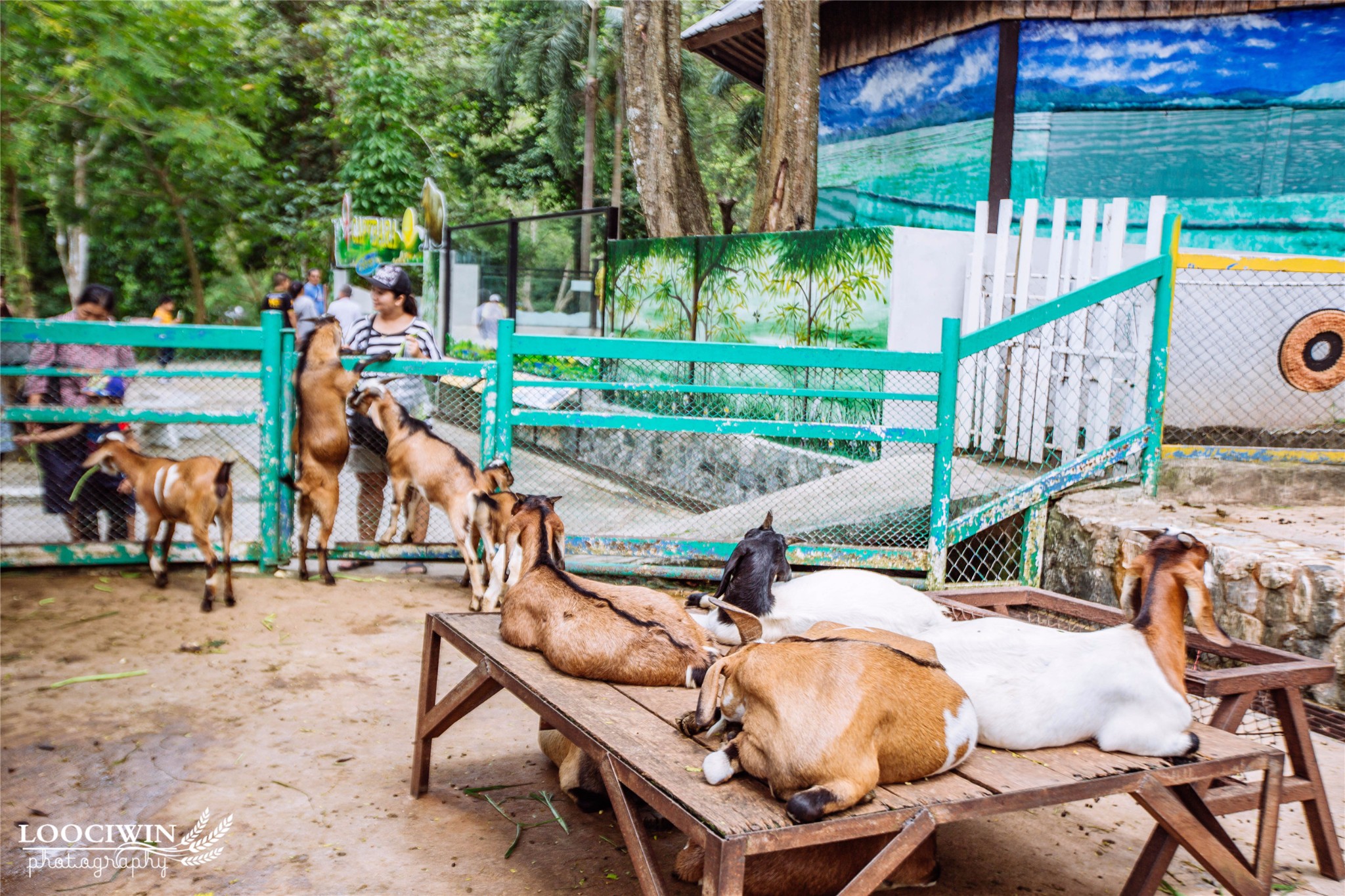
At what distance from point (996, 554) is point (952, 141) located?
709 cm

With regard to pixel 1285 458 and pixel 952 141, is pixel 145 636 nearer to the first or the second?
pixel 1285 458

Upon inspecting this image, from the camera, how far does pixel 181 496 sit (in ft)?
18.6

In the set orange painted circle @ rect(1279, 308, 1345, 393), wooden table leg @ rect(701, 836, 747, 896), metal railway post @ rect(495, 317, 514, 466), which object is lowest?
wooden table leg @ rect(701, 836, 747, 896)

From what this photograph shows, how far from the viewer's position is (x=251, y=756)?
154 inches

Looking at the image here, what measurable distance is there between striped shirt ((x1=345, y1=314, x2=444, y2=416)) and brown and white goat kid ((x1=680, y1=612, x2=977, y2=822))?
4.44m

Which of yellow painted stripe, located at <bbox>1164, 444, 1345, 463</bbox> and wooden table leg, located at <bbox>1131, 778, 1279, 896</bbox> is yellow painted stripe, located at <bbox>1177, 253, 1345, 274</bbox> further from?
wooden table leg, located at <bbox>1131, 778, 1279, 896</bbox>

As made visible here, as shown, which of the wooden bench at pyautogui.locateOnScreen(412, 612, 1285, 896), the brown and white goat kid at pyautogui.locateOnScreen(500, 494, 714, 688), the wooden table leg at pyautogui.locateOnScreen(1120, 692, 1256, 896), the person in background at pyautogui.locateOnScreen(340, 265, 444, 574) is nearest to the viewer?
the wooden bench at pyautogui.locateOnScreen(412, 612, 1285, 896)

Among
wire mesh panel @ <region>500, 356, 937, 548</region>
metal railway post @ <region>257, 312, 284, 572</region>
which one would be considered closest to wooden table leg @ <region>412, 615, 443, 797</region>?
wire mesh panel @ <region>500, 356, 937, 548</region>

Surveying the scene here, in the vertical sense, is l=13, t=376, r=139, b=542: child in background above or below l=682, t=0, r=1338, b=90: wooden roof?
below

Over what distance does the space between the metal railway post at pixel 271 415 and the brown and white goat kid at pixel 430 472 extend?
456 millimetres

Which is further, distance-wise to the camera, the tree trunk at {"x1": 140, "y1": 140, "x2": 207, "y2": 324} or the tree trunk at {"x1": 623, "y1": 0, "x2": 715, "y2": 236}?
the tree trunk at {"x1": 140, "y1": 140, "x2": 207, "y2": 324}

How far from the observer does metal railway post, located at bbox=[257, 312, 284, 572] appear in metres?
6.27

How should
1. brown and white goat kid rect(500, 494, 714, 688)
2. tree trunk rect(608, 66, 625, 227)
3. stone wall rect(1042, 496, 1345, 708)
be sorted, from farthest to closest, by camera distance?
tree trunk rect(608, 66, 625, 227), stone wall rect(1042, 496, 1345, 708), brown and white goat kid rect(500, 494, 714, 688)

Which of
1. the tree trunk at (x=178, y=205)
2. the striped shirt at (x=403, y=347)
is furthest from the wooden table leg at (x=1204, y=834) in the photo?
the tree trunk at (x=178, y=205)
